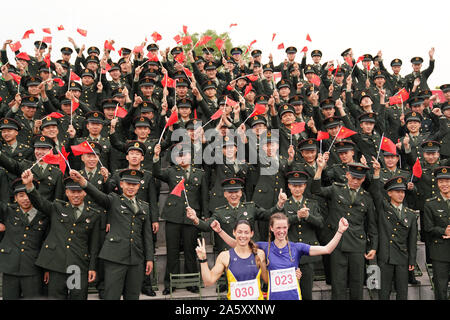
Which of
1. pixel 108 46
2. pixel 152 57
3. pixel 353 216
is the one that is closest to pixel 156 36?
pixel 152 57

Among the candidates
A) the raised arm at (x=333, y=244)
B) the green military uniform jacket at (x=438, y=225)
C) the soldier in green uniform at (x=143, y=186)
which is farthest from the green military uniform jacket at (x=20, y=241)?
the green military uniform jacket at (x=438, y=225)

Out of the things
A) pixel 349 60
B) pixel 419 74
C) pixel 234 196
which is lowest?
pixel 234 196

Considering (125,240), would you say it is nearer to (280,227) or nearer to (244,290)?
(244,290)

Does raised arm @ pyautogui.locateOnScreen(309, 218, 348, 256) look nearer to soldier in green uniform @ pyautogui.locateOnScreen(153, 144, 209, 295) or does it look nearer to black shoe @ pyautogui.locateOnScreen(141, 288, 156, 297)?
soldier in green uniform @ pyautogui.locateOnScreen(153, 144, 209, 295)

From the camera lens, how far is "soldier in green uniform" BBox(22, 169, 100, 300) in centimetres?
589

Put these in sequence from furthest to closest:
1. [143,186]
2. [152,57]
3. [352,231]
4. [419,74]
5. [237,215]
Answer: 1. [419,74]
2. [152,57]
3. [143,186]
4. [352,231]
5. [237,215]

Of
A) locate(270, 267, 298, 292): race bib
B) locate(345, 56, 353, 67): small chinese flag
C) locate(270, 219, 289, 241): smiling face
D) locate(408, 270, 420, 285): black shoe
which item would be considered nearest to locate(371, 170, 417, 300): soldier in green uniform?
locate(408, 270, 420, 285): black shoe

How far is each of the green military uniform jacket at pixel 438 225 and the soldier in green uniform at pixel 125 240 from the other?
184 inches

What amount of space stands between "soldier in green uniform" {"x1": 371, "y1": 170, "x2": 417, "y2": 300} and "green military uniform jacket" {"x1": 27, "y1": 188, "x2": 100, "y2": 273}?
15.2 ft

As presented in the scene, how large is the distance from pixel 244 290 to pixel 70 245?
117 inches

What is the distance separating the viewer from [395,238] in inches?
266

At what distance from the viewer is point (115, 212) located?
6.03 metres
